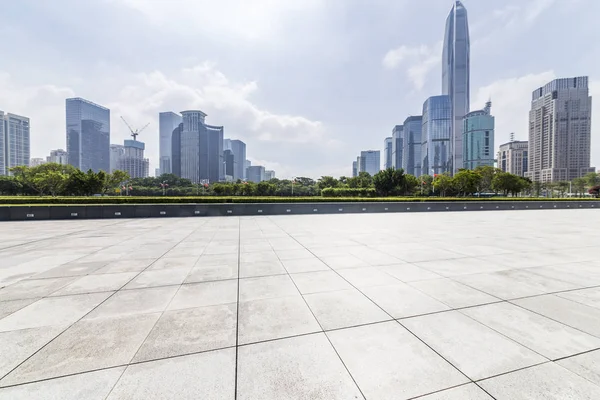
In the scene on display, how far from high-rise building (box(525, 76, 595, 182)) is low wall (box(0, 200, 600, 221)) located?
143m

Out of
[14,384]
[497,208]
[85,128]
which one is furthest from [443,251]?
[85,128]

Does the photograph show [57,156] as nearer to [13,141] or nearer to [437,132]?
[13,141]

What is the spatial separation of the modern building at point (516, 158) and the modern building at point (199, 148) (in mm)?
196685

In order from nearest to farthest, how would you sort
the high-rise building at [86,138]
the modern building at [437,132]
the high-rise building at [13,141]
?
the high-rise building at [13,141]
the high-rise building at [86,138]
the modern building at [437,132]

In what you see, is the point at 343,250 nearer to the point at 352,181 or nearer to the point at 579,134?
the point at 352,181

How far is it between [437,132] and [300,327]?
18527 cm

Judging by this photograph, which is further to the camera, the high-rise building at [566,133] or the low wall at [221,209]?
the high-rise building at [566,133]

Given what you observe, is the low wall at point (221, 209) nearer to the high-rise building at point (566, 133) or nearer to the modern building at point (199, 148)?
the high-rise building at point (566, 133)

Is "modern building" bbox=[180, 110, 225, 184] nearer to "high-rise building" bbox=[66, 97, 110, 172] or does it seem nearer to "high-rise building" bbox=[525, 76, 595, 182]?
"high-rise building" bbox=[66, 97, 110, 172]

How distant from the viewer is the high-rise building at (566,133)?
123m

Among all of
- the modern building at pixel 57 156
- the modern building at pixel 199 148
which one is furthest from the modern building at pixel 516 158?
the modern building at pixel 57 156

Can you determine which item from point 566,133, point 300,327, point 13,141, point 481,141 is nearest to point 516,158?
point 481,141

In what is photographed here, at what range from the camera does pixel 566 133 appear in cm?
12556

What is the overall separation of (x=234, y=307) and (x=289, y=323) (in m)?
0.98
